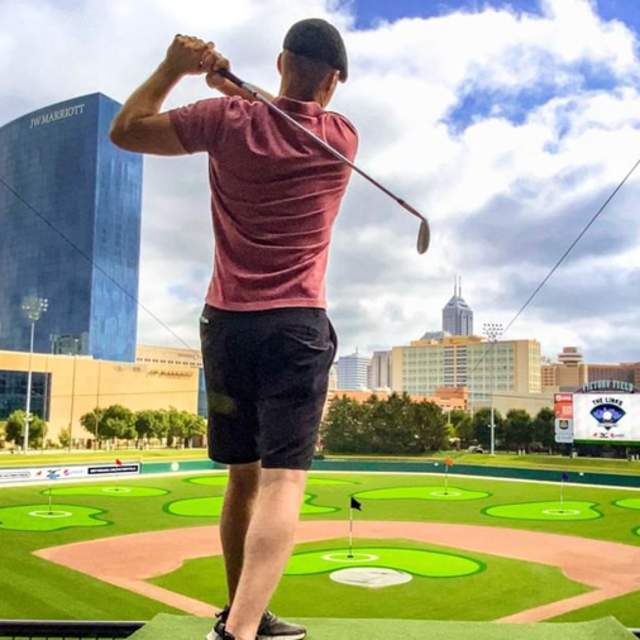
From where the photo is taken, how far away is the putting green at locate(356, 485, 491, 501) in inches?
615

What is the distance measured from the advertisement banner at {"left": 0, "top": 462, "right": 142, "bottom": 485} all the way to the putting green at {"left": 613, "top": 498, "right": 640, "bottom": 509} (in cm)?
1038

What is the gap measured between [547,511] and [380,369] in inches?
1353

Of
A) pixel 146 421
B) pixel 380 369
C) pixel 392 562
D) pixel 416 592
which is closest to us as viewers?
pixel 416 592

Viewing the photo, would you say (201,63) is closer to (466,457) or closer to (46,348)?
(466,457)

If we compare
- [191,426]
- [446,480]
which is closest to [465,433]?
[446,480]

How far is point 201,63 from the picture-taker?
3.52 feet

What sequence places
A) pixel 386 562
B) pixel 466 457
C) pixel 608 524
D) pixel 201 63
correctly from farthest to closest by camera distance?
pixel 466 457 → pixel 608 524 → pixel 386 562 → pixel 201 63

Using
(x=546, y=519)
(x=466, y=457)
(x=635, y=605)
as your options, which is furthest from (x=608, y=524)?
(x=466, y=457)

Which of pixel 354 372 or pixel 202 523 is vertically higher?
pixel 354 372

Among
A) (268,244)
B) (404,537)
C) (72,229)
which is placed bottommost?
(404,537)

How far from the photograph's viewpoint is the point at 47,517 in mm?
12789

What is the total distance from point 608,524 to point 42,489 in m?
10.6

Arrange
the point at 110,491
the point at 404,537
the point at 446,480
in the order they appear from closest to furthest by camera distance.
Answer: the point at 404,537 < the point at 110,491 < the point at 446,480

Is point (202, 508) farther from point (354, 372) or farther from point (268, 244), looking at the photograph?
point (354, 372)
